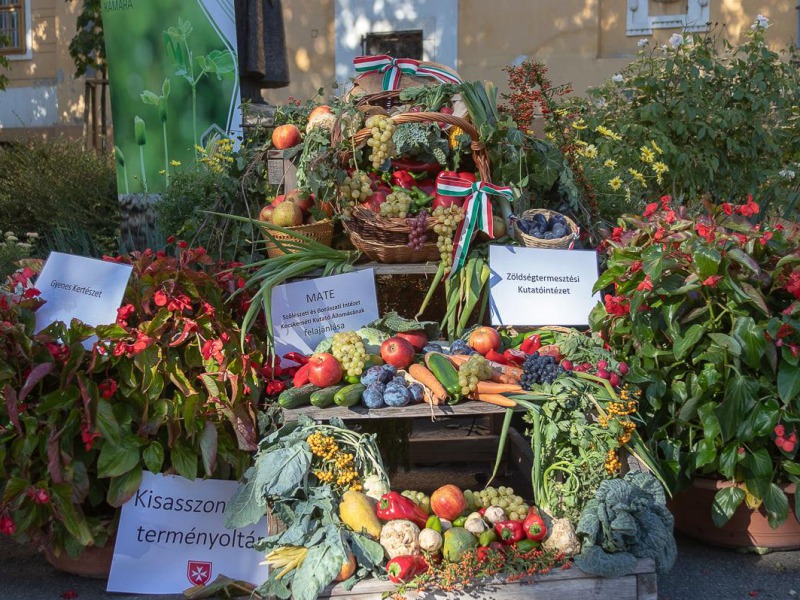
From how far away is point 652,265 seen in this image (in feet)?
9.08

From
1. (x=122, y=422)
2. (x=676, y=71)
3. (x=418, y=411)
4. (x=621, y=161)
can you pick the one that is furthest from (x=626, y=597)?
(x=676, y=71)

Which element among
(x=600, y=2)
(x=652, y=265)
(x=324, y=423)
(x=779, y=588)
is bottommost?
(x=779, y=588)

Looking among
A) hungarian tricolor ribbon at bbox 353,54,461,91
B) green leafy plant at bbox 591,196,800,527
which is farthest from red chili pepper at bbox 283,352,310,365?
hungarian tricolor ribbon at bbox 353,54,461,91

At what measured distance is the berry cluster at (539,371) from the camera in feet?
9.01

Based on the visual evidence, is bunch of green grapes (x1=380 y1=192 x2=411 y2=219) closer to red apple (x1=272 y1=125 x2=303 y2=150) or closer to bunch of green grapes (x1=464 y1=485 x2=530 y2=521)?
red apple (x1=272 y1=125 x2=303 y2=150)

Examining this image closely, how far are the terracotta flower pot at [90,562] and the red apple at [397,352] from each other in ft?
3.61

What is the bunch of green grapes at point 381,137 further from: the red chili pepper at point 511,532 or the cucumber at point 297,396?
the red chili pepper at point 511,532

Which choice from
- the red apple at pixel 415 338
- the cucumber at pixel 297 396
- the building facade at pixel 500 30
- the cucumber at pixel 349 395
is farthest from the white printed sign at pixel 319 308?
the building facade at pixel 500 30

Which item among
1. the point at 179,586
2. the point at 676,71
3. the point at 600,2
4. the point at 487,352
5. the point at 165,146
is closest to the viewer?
the point at 179,586

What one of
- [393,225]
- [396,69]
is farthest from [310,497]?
[396,69]

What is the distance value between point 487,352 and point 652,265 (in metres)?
0.62

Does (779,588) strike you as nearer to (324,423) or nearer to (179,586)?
(324,423)

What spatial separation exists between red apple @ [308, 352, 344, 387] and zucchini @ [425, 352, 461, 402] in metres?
0.30

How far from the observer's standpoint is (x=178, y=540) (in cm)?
277
